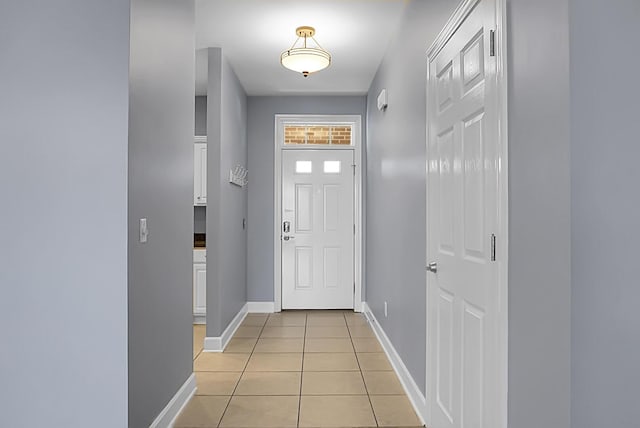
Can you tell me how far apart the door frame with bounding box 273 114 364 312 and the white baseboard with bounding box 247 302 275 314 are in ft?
0.18

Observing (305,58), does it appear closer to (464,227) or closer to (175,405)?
(464,227)

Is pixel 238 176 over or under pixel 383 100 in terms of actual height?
under

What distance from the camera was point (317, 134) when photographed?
586 centimetres

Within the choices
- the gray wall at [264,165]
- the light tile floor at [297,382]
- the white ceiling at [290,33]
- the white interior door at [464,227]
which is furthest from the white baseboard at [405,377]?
the white ceiling at [290,33]

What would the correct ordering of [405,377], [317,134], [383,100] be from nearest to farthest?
[405,377] → [383,100] → [317,134]

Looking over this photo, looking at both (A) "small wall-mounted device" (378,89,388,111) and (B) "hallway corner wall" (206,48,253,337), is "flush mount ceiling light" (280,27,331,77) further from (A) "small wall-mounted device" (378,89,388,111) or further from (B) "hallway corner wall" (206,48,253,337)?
(B) "hallway corner wall" (206,48,253,337)

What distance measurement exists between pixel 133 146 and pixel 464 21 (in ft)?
4.93

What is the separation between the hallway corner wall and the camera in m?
4.02

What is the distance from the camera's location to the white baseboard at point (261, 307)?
18.4ft
